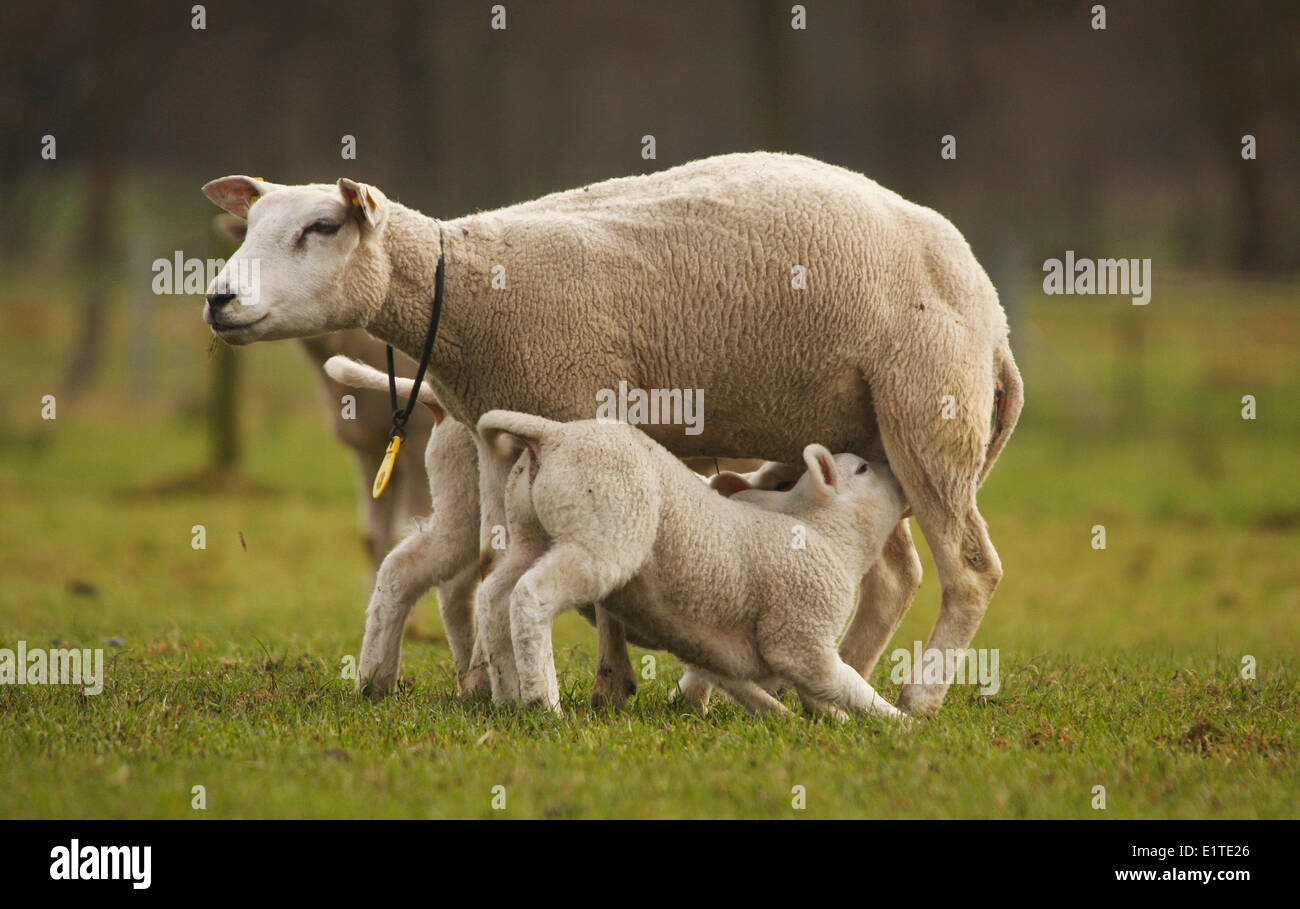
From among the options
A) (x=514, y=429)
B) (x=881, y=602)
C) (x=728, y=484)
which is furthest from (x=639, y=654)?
(x=514, y=429)

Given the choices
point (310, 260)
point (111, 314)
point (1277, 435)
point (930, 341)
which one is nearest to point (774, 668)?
point (930, 341)

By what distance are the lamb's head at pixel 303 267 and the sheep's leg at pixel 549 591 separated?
111 centimetres

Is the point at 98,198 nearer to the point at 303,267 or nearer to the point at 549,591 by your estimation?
the point at 303,267

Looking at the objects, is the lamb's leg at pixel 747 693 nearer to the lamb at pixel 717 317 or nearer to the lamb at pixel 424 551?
the lamb at pixel 717 317

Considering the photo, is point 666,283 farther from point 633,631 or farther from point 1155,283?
point 1155,283

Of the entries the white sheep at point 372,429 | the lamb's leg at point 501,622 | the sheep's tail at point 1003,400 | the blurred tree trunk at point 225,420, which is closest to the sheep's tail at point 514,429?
the lamb's leg at point 501,622

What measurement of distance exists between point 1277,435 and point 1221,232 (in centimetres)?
749

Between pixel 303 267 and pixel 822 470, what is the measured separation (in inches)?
76.9

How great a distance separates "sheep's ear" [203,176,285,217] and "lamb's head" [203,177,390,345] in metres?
0.22

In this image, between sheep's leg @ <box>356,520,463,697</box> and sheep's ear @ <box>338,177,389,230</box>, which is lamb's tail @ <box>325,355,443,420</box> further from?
sheep's ear @ <box>338,177,389,230</box>

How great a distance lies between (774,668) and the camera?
4996 millimetres

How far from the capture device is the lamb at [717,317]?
5129 mm

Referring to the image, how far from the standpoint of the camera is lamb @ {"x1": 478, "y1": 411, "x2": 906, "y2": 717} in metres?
4.71

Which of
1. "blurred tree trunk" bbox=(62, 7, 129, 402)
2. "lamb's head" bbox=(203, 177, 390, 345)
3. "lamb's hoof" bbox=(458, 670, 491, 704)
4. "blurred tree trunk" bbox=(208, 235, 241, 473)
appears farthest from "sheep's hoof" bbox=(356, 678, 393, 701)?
"blurred tree trunk" bbox=(62, 7, 129, 402)
